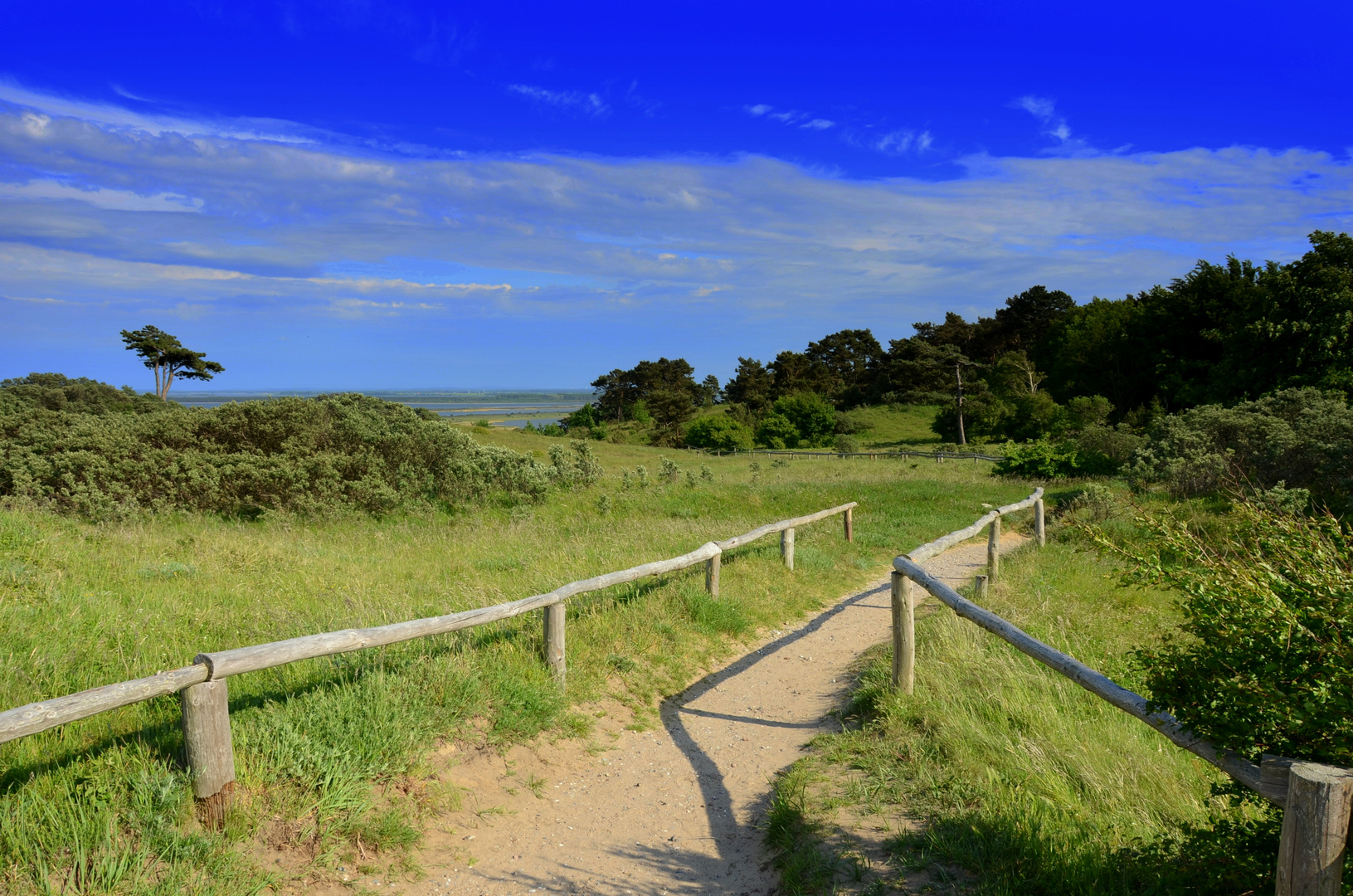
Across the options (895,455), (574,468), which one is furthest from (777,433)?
(574,468)

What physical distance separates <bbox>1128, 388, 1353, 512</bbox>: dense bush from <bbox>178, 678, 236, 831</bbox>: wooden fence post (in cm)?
1823

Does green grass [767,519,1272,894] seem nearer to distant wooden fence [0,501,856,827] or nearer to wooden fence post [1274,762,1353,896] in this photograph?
wooden fence post [1274,762,1353,896]

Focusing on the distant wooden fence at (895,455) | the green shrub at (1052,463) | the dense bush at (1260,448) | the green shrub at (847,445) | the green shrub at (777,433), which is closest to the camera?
the dense bush at (1260,448)

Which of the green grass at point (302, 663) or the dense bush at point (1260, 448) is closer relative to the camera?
the green grass at point (302, 663)

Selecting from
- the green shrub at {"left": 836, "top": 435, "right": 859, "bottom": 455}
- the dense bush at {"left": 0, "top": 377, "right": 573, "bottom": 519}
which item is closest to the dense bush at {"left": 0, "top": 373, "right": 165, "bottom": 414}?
the dense bush at {"left": 0, "top": 377, "right": 573, "bottom": 519}

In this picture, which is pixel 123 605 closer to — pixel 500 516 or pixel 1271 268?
pixel 500 516

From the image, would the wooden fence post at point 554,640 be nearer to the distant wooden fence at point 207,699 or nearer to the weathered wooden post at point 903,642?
the distant wooden fence at point 207,699

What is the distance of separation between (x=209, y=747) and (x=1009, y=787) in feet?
14.3

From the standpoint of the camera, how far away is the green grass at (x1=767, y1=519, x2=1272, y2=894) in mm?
3324

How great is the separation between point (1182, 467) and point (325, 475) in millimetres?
21758

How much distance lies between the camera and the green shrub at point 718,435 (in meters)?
66.6

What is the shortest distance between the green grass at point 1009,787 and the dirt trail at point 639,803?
0.38m

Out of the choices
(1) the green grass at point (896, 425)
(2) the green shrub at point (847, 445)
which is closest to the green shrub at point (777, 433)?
(1) the green grass at point (896, 425)

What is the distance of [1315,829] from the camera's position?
2.29 meters
